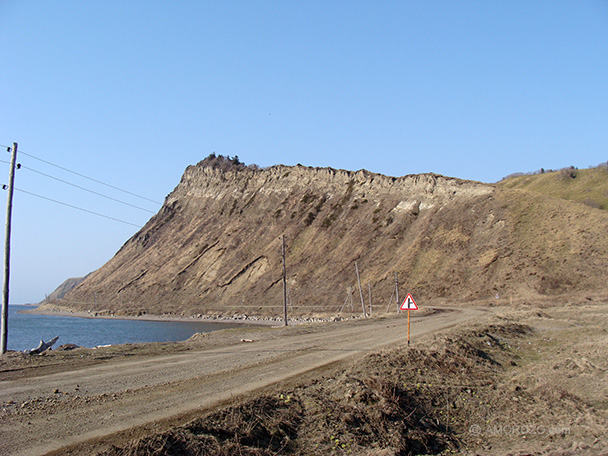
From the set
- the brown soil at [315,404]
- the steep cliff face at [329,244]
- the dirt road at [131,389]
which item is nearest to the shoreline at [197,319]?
the steep cliff face at [329,244]

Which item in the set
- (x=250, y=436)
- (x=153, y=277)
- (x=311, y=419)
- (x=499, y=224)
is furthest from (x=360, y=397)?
(x=153, y=277)

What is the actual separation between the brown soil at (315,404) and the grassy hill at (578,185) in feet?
355

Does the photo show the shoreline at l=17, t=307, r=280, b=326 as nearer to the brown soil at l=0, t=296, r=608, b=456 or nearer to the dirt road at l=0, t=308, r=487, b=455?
the dirt road at l=0, t=308, r=487, b=455

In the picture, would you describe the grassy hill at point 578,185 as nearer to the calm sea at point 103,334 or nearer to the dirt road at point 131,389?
the calm sea at point 103,334

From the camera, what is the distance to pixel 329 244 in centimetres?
8719

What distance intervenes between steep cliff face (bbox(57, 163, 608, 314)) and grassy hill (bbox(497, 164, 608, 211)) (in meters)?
48.1

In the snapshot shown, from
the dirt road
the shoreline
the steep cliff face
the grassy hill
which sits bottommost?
the shoreline

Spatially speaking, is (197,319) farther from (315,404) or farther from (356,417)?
(356,417)

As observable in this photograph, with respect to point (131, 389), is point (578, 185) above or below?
above

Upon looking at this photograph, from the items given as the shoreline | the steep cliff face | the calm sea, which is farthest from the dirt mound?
the shoreline

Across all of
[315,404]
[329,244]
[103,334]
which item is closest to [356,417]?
[315,404]

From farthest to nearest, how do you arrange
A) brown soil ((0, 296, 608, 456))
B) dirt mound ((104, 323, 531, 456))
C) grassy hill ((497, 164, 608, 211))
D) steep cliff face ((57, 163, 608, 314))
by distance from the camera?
1. grassy hill ((497, 164, 608, 211))
2. steep cliff face ((57, 163, 608, 314))
3. brown soil ((0, 296, 608, 456))
4. dirt mound ((104, 323, 531, 456))

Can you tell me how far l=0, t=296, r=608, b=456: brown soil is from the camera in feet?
25.0

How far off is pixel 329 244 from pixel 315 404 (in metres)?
77.7
